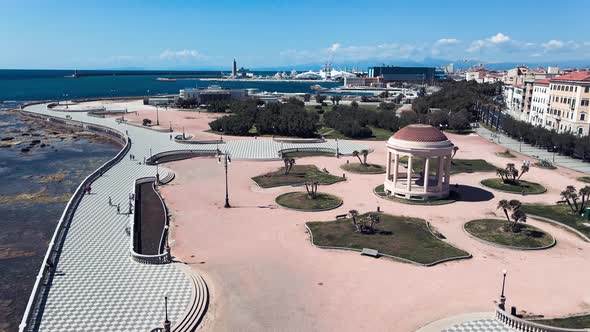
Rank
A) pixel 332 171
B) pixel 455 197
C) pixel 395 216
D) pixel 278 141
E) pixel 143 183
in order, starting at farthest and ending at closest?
pixel 278 141 → pixel 332 171 → pixel 143 183 → pixel 455 197 → pixel 395 216

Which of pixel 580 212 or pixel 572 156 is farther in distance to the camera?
pixel 572 156

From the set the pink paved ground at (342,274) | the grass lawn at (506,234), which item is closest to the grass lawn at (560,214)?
the pink paved ground at (342,274)

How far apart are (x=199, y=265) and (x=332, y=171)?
108ft

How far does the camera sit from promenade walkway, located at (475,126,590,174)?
223ft

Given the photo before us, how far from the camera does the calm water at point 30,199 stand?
31234mm

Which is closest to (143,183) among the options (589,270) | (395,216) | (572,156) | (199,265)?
(199,265)

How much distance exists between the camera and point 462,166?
214 feet

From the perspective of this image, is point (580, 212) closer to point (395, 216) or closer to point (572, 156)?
point (395, 216)

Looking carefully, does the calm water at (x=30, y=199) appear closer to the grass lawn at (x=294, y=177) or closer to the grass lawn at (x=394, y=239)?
the grass lawn at (x=394, y=239)

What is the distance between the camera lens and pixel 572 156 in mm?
73938

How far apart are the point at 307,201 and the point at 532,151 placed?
172 ft

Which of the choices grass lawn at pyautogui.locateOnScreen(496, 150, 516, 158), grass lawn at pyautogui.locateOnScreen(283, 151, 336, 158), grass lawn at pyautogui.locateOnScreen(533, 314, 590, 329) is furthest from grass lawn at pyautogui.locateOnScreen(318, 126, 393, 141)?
grass lawn at pyautogui.locateOnScreen(533, 314, 590, 329)

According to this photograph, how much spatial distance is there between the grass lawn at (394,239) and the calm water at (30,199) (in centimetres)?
2253

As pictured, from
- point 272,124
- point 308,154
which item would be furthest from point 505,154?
point 272,124
